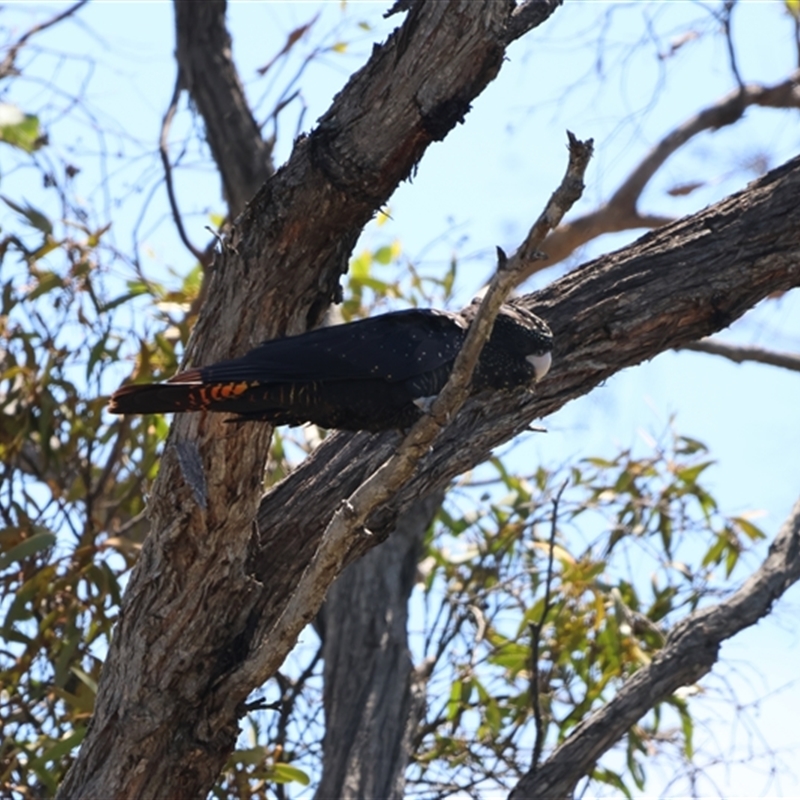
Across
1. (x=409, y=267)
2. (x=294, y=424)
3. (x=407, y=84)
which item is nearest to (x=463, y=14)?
(x=407, y=84)

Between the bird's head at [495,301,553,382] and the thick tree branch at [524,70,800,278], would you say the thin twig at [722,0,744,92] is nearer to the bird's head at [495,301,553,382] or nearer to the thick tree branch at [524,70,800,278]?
the thick tree branch at [524,70,800,278]

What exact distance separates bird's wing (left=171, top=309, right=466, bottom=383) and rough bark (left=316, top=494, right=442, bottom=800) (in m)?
0.89

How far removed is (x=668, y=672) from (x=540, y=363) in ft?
3.01

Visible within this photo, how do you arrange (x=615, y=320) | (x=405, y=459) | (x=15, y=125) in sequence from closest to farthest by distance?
1. (x=405, y=459)
2. (x=615, y=320)
3. (x=15, y=125)

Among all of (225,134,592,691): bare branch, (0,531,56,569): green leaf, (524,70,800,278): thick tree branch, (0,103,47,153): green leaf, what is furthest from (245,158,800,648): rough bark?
(524,70,800,278): thick tree branch

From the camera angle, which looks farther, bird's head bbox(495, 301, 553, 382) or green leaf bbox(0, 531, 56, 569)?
green leaf bbox(0, 531, 56, 569)

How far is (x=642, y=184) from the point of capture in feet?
16.1

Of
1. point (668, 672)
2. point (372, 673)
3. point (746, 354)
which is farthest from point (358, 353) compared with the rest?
point (746, 354)

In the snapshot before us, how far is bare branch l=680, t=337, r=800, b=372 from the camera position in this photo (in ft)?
13.5

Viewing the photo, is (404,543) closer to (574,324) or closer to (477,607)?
(477,607)

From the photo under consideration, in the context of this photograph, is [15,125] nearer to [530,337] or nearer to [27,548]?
[27,548]

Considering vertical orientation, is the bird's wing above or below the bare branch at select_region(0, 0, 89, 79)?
below

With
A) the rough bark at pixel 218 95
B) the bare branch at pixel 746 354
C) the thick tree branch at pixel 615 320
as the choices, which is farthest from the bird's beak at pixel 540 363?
the rough bark at pixel 218 95

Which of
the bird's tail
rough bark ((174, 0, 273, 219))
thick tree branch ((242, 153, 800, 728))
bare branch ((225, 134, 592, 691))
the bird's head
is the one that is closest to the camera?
bare branch ((225, 134, 592, 691))
